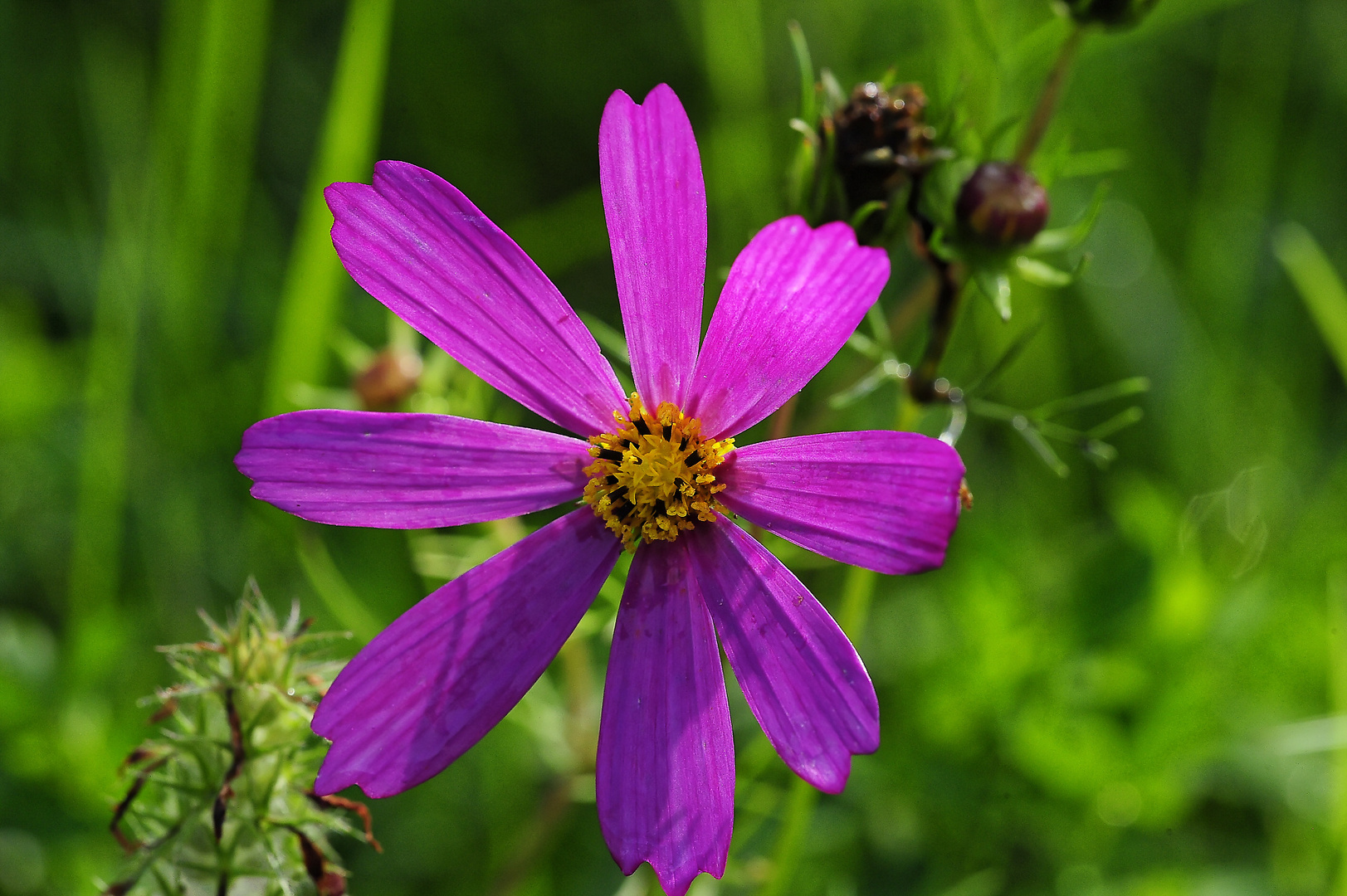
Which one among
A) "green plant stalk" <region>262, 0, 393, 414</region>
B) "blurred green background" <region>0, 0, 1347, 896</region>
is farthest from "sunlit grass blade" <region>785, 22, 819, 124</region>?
"green plant stalk" <region>262, 0, 393, 414</region>

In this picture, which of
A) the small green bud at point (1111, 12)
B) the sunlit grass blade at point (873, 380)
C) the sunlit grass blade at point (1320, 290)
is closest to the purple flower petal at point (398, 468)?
the sunlit grass blade at point (873, 380)

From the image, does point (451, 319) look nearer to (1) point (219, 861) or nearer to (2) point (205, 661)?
(2) point (205, 661)

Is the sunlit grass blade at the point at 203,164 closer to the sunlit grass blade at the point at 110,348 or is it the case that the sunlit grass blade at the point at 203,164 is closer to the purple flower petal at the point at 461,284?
the sunlit grass blade at the point at 110,348

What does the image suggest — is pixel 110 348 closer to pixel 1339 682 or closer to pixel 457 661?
pixel 457 661

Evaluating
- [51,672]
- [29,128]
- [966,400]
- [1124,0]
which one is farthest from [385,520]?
[29,128]

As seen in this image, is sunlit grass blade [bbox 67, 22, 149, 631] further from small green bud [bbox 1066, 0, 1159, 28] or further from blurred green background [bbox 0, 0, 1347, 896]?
small green bud [bbox 1066, 0, 1159, 28]

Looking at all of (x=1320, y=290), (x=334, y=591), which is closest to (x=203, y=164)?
(x=334, y=591)
